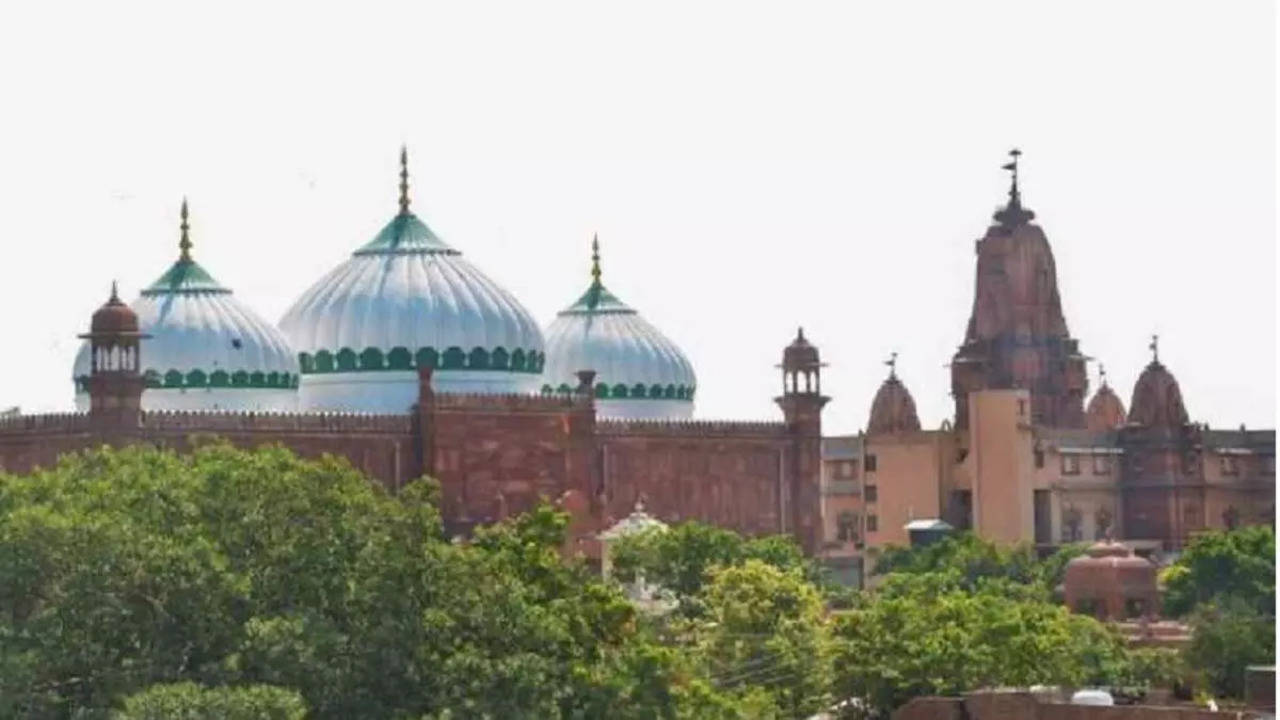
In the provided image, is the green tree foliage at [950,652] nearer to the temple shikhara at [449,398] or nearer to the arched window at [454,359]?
the temple shikhara at [449,398]

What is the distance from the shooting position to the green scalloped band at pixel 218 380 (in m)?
77.4

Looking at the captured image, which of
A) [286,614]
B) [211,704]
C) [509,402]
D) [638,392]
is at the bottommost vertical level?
[211,704]

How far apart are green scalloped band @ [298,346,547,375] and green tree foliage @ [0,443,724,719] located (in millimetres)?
33962

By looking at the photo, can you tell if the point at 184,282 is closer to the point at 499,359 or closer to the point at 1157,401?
the point at 499,359

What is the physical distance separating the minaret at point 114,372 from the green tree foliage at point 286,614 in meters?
28.0

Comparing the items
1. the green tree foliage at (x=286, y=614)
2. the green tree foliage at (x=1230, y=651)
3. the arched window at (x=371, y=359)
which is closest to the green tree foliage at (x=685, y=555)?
the arched window at (x=371, y=359)

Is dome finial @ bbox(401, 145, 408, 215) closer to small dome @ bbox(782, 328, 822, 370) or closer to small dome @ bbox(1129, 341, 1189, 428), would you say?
small dome @ bbox(782, 328, 822, 370)

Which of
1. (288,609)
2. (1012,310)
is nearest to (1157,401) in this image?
(1012,310)

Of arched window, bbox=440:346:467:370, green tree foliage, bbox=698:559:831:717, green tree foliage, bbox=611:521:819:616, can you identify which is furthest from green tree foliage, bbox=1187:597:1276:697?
arched window, bbox=440:346:467:370

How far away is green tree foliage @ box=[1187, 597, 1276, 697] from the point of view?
5622cm

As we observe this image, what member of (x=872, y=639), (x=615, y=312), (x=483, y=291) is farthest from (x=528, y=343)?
(x=872, y=639)

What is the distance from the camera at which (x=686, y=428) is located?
84.6 m

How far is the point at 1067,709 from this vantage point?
4638 cm

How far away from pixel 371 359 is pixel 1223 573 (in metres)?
17.0
